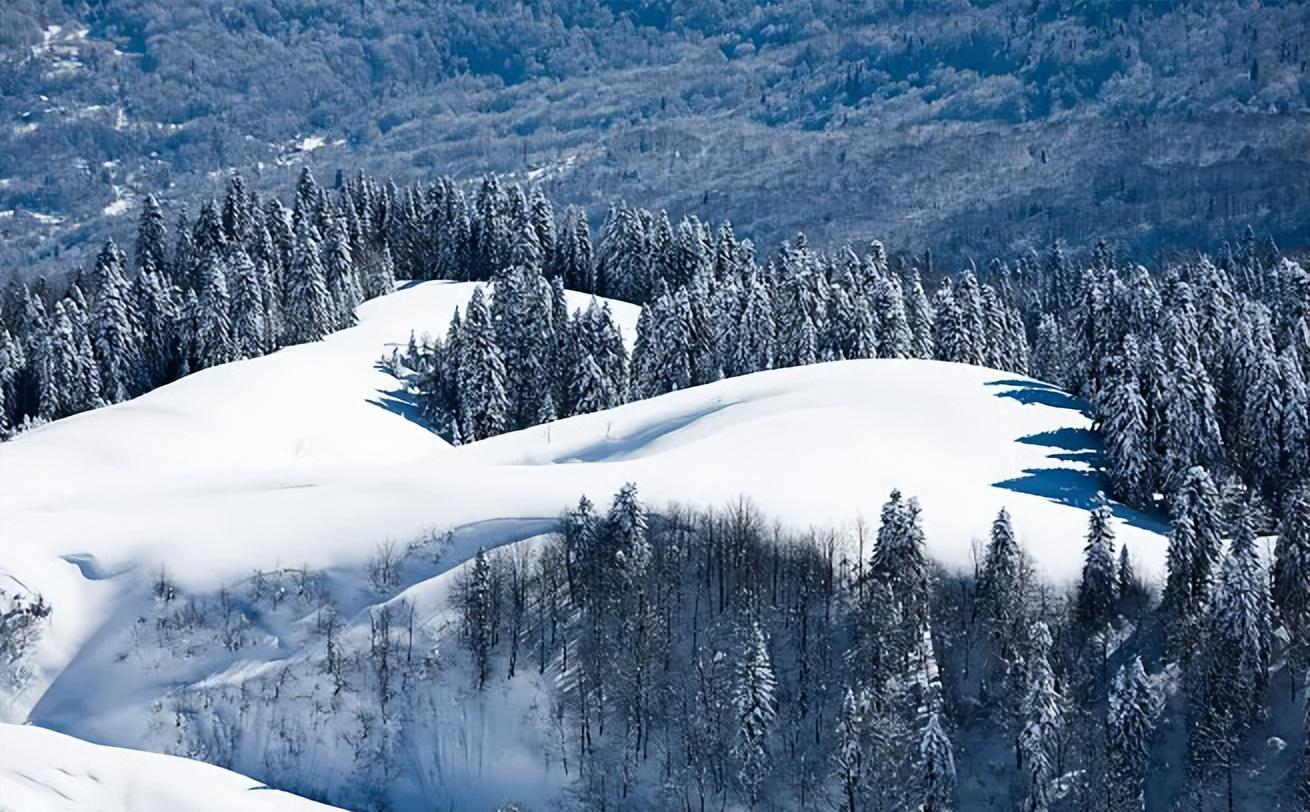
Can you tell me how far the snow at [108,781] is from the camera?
69250 millimetres

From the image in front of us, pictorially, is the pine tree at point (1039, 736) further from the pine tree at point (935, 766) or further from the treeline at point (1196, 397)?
the treeline at point (1196, 397)

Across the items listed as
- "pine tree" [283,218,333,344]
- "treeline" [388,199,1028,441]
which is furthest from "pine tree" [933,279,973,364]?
"pine tree" [283,218,333,344]

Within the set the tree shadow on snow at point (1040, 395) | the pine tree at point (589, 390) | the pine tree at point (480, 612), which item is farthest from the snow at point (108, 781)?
the tree shadow on snow at point (1040, 395)

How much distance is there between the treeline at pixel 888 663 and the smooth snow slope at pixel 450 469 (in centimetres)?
361

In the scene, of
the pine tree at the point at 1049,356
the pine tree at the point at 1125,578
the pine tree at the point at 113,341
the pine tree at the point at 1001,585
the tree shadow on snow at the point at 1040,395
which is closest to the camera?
the pine tree at the point at 1001,585

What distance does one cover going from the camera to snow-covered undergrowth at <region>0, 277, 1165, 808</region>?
3147 inches

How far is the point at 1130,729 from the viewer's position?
2955 inches

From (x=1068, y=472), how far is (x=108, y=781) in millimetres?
58408

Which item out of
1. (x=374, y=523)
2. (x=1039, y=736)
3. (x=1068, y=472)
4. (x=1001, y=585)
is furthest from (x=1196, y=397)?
(x=374, y=523)

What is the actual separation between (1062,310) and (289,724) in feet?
446

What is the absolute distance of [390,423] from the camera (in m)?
120

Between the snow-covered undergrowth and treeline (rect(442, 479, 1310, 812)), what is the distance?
235cm

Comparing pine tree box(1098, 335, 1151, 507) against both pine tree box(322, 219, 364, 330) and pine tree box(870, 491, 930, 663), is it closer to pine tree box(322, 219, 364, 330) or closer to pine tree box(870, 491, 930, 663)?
pine tree box(870, 491, 930, 663)

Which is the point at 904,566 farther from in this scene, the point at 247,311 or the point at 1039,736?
the point at 247,311
